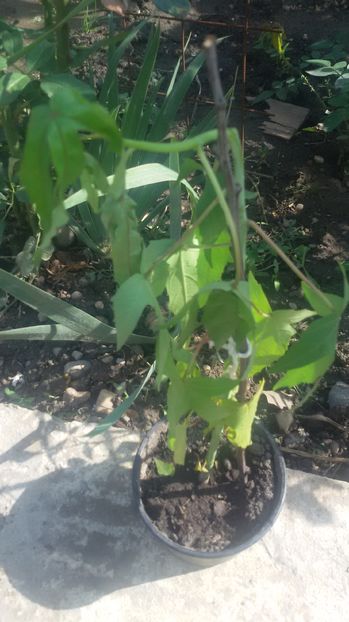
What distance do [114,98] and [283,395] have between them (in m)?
0.87

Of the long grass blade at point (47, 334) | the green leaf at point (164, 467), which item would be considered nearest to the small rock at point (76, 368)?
the long grass blade at point (47, 334)

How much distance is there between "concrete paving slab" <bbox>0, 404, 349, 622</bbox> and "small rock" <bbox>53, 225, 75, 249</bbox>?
24.8 inches

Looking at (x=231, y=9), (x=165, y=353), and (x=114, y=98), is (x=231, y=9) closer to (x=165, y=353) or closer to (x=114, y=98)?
(x=114, y=98)

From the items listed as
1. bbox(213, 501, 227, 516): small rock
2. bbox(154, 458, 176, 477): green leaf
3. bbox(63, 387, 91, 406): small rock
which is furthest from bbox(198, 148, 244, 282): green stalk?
bbox(63, 387, 91, 406): small rock

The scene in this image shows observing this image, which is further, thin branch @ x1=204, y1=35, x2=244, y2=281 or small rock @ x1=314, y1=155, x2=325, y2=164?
small rock @ x1=314, y1=155, x2=325, y2=164

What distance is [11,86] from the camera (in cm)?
118

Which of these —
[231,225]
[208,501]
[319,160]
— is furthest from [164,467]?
[319,160]

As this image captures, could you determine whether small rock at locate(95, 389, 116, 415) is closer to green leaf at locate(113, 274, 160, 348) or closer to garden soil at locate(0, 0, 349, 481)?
garden soil at locate(0, 0, 349, 481)

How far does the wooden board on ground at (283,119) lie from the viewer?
2160 mm

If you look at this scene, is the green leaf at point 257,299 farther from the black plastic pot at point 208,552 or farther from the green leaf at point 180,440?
the black plastic pot at point 208,552

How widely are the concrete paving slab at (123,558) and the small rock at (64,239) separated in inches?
24.8

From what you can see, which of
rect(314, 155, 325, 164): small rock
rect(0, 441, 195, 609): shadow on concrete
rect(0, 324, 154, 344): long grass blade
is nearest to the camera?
rect(0, 441, 195, 609): shadow on concrete

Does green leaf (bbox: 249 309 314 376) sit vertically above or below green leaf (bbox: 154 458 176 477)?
above

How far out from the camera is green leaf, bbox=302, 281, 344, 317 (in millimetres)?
787
